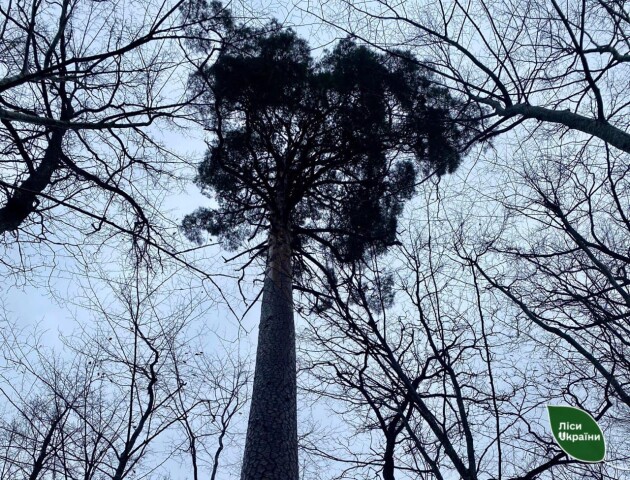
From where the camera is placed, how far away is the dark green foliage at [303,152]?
704 centimetres

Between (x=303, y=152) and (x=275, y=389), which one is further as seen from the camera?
(x=303, y=152)

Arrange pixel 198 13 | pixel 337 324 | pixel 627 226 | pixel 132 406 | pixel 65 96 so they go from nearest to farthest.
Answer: pixel 337 324 → pixel 198 13 → pixel 627 226 → pixel 65 96 → pixel 132 406

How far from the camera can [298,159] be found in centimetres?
820

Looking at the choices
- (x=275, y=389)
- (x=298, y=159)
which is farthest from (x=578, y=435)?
(x=298, y=159)

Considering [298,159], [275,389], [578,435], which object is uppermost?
[298,159]

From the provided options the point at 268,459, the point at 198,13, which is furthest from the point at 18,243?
the point at 268,459

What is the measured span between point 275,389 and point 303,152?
3.90 metres

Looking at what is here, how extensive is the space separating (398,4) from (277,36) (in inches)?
155

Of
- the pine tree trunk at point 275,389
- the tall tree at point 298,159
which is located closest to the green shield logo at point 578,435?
the pine tree trunk at point 275,389

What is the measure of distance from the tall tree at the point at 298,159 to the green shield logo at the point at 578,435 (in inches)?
129

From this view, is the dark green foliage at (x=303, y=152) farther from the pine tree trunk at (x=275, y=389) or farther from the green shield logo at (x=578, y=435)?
the green shield logo at (x=578, y=435)

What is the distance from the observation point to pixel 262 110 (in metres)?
7.77

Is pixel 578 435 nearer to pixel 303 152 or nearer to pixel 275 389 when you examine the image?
pixel 275 389

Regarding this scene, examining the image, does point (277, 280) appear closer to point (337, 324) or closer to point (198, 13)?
point (337, 324)
